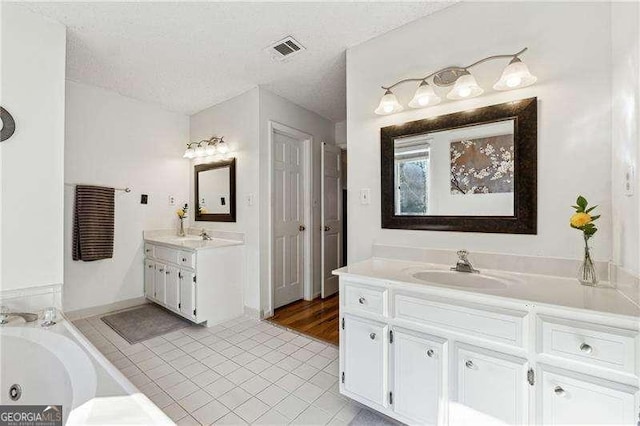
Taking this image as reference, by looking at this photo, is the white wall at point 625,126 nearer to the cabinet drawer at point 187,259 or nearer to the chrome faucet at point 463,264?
the chrome faucet at point 463,264

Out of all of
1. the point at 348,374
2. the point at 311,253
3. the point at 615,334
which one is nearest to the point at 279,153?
the point at 311,253

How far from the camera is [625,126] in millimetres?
1170

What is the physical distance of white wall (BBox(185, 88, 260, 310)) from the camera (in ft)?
9.60

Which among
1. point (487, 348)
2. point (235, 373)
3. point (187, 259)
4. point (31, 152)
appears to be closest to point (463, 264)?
point (487, 348)

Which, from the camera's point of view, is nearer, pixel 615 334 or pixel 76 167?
pixel 615 334

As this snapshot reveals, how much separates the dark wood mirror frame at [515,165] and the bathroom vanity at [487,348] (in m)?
0.27

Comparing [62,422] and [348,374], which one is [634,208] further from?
[62,422]

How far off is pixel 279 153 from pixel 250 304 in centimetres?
174

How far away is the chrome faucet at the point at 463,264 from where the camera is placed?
153 cm

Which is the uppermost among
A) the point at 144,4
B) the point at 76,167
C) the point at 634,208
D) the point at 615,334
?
the point at 144,4

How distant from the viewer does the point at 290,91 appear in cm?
302

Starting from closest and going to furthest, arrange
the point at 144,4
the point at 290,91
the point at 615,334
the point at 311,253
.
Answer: the point at 615,334, the point at 144,4, the point at 290,91, the point at 311,253

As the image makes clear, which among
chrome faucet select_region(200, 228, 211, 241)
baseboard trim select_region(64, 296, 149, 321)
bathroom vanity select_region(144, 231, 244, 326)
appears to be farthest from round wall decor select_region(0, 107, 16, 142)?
baseboard trim select_region(64, 296, 149, 321)

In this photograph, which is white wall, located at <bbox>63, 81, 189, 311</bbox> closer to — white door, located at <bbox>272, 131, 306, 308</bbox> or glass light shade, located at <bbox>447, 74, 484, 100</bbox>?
white door, located at <bbox>272, 131, 306, 308</bbox>
